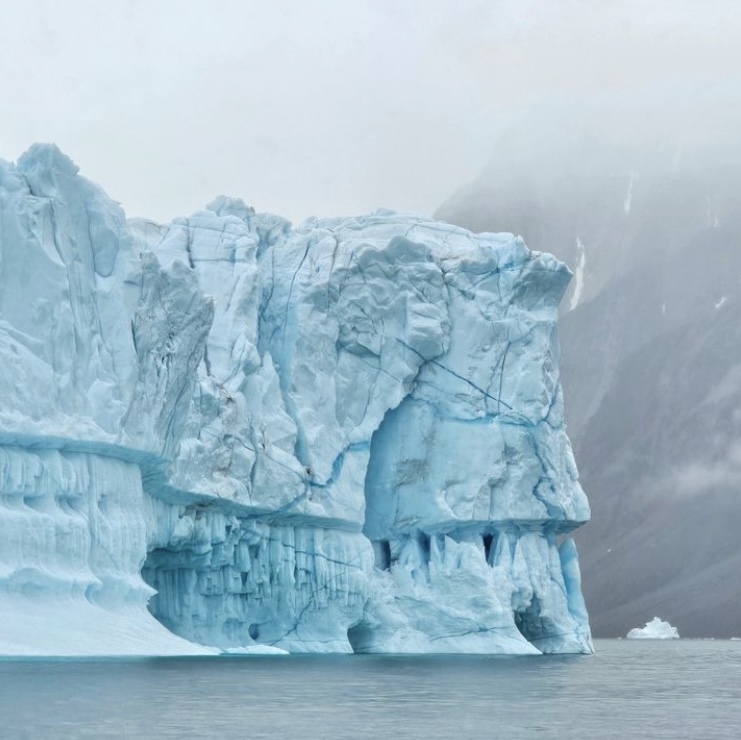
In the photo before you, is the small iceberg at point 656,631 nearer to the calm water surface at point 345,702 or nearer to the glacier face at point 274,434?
the glacier face at point 274,434

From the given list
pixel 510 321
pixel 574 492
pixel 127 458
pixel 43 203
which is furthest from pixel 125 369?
pixel 574 492

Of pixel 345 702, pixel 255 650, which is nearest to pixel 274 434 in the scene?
pixel 255 650

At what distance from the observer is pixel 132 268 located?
2798 centimetres

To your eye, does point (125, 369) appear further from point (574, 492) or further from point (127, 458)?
point (574, 492)

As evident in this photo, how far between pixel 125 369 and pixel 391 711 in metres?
11.2

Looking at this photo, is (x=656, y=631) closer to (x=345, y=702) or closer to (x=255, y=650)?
(x=255, y=650)

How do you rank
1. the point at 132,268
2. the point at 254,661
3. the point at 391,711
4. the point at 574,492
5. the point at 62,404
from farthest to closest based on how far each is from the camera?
the point at 574,492
the point at 254,661
the point at 132,268
the point at 62,404
the point at 391,711

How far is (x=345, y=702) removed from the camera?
1966cm

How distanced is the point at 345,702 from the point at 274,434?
51.0ft

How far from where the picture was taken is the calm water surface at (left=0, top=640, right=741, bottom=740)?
15688 millimetres

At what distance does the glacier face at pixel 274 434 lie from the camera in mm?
26000

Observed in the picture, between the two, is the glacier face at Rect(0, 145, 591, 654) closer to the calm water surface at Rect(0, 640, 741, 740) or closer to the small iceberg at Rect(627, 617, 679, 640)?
the calm water surface at Rect(0, 640, 741, 740)

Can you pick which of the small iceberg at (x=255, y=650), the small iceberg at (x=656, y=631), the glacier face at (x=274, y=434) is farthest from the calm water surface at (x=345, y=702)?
the small iceberg at (x=656, y=631)

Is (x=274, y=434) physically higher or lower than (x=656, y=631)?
higher
